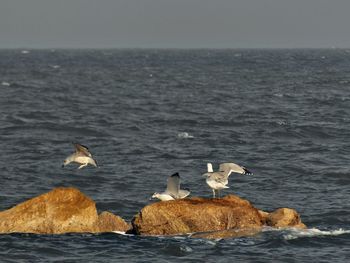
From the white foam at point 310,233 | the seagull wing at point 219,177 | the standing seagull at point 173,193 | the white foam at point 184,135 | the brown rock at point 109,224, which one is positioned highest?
the seagull wing at point 219,177

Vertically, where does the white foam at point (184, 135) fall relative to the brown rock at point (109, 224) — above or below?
below

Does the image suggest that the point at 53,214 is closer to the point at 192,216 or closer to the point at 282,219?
the point at 192,216

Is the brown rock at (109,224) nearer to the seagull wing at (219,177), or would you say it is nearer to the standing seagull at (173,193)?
the standing seagull at (173,193)

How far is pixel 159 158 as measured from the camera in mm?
46969

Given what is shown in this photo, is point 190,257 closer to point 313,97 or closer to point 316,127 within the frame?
point 316,127

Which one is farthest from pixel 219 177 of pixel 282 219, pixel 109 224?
pixel 109 224

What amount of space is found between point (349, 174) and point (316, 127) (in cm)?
1881

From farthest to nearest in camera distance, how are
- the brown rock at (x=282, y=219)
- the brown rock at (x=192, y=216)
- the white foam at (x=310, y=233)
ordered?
the brown rock at (x=282, y=219) → the white foam at (x=310, y=233) → the brown rock at (x=192, y=216)

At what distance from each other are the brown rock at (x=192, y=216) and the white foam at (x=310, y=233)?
141 centimetres

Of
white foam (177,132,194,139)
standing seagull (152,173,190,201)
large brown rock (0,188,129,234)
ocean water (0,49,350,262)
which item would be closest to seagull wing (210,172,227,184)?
standing seagull (152,173,190,201)

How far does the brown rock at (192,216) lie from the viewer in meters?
26.5

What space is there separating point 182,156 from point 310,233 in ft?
66.4

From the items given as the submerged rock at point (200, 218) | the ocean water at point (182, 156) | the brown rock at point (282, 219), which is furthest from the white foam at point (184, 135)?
the submerged rock at point (200, 218)

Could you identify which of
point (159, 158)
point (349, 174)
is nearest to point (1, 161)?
point (159, 158)
